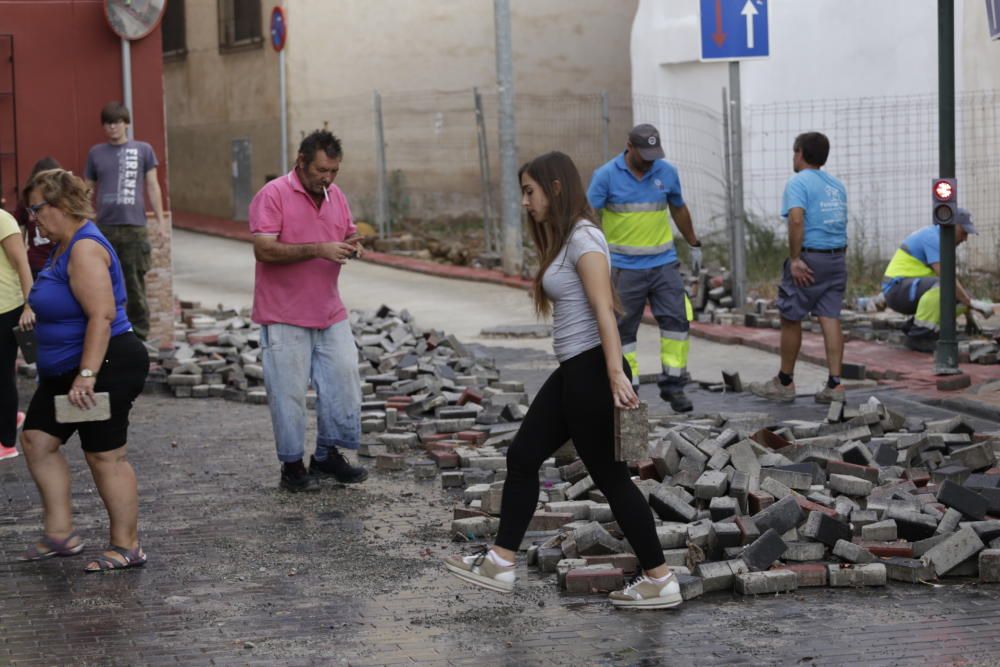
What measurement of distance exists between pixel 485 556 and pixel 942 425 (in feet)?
11.7

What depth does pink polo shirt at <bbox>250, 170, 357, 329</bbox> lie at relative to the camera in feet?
26.0

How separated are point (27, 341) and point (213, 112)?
17.9 metres

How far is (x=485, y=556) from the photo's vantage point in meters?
6.11

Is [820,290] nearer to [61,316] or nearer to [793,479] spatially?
[793,479]

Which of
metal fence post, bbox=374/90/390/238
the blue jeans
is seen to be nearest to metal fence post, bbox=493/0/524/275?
metal fence post, bbox=374/90/390/238

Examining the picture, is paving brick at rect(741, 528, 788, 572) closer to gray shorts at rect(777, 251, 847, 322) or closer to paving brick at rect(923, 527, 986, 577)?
paving brick at rect(923, 527, 986, 577)

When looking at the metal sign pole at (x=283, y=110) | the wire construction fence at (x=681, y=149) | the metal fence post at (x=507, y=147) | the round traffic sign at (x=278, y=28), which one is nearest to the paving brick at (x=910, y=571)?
the wire construction fence at (x=681, y=149)

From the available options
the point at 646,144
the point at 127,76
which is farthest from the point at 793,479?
the point at 127,76

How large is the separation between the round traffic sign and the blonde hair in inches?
690

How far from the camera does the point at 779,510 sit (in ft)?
21.3

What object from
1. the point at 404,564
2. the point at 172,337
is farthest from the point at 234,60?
the point at 404,564

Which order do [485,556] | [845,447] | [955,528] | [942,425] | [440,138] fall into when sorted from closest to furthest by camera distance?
[485,556] → [955,528] → [845,447] → [942,425] → [440,138]

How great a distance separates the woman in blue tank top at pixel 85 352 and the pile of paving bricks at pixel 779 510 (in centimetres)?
158

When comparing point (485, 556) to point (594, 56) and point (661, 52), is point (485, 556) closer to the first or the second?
point (661, 52)
